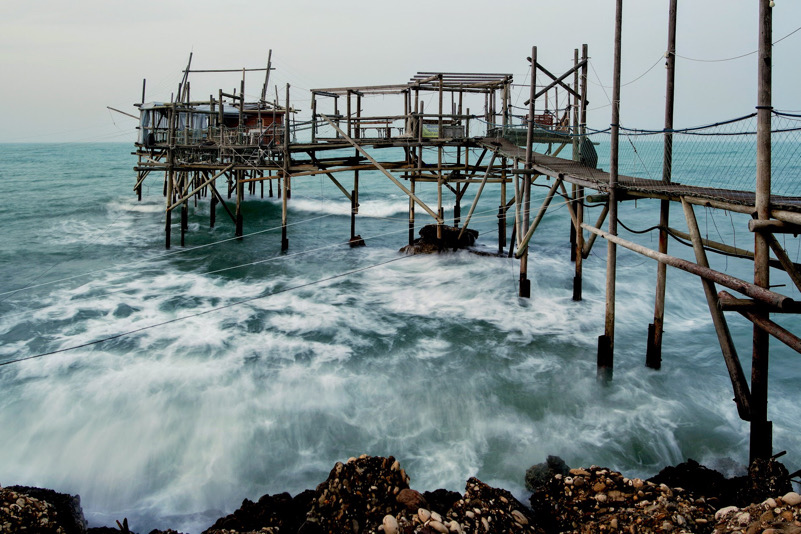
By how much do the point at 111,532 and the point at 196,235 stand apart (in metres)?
20.1

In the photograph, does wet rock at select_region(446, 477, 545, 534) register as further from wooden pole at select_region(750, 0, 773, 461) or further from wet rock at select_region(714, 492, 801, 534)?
wooden pole at select_region(750, 0, 773, 461)

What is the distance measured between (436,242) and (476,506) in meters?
15.2

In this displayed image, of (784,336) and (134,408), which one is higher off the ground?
(784,336)

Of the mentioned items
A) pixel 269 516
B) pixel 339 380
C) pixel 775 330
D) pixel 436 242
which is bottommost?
pixel 269 516

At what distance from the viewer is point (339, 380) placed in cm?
1113

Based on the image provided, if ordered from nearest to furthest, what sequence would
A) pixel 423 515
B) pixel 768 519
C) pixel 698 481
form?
pixel 768 519, pixel 423 515, pixel 698 481

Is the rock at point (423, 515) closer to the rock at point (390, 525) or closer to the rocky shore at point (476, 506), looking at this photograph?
the rocky shore at point (476, 506)

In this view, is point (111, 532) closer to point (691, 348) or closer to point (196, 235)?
point (691, 348)

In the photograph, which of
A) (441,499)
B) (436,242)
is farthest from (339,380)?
(436,242)

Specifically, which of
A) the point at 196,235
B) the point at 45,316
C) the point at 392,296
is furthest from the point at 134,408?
the point at 196,235

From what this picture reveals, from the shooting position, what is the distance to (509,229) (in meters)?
27.9

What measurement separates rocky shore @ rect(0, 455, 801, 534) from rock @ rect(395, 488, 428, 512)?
0.01 m

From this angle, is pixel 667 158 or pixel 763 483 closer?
pixel 763 483

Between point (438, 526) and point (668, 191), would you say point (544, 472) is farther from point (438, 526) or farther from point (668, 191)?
point (668, 191)
